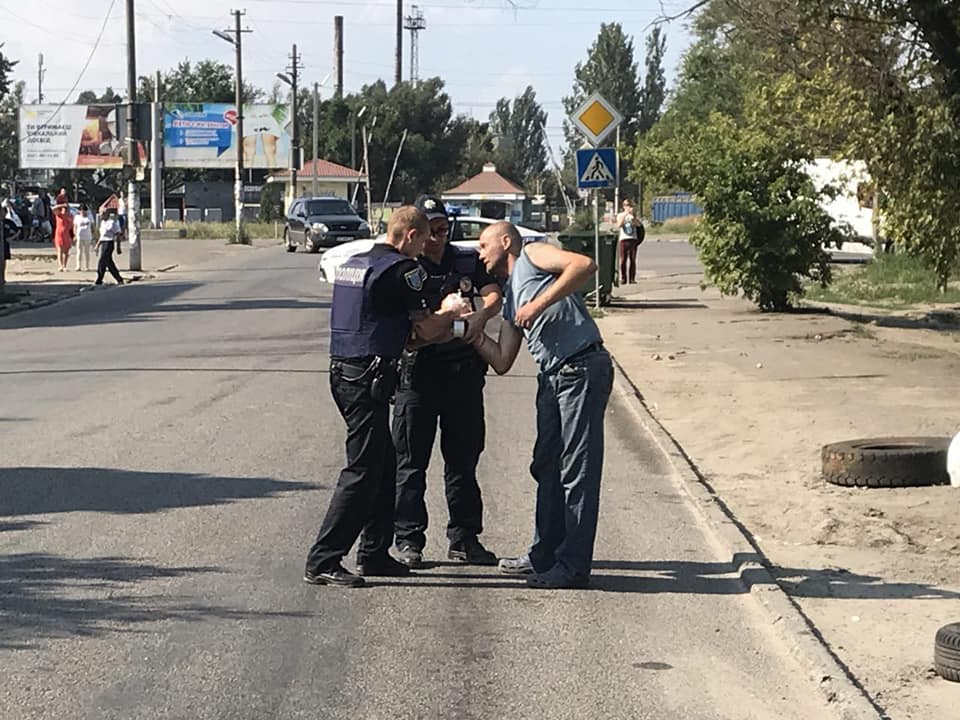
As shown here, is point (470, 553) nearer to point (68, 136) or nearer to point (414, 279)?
point (414, 279)

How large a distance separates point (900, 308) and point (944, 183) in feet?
33.1

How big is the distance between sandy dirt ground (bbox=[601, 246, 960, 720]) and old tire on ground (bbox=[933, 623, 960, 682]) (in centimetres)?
4

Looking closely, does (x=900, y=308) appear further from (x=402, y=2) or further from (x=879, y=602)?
(x=402, y=2)

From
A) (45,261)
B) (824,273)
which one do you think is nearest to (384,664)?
(824,273)

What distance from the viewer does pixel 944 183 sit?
16.8 m

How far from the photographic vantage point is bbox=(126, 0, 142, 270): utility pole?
37.4 meters

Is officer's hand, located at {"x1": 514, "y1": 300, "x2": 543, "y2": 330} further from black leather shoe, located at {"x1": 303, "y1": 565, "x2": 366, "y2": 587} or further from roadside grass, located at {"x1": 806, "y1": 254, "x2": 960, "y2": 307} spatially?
roadside grass, located at {"x1": 806, "y1": 254, "x2": 960, "y2": 307}

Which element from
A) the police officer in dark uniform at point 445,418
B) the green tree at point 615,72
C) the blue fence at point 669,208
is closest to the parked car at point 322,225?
the blue fence at point 669,208

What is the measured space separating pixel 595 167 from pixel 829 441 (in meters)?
11.4

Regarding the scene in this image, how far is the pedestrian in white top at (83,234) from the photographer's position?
123 ft

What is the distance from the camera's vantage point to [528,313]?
743 centimetres

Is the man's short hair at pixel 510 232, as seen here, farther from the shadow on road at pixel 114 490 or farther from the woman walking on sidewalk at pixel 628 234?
the woman walking on sidewalk at pixel 628 234

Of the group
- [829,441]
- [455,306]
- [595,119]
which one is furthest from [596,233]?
[455,306]

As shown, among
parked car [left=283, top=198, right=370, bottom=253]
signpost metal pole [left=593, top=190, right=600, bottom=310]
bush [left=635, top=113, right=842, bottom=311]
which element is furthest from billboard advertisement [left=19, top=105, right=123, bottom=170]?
bush [left=635, top=113, right=842, bottom=311]
